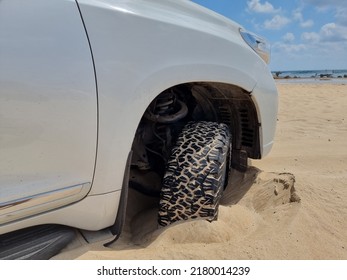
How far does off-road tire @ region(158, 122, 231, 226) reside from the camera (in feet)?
5.57

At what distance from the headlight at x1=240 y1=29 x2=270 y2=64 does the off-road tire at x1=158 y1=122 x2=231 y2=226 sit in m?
0.79

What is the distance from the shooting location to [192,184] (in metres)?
1.70

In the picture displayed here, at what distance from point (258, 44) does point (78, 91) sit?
4.63 feet

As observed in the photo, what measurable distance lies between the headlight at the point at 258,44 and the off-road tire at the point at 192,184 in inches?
31.1

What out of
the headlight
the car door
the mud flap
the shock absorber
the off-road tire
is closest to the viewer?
the car door

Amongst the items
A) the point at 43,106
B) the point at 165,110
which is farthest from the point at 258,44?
the point at 43,106

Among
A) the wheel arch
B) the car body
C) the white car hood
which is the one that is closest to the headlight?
the white car hood

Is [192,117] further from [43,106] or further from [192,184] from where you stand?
[43,106]

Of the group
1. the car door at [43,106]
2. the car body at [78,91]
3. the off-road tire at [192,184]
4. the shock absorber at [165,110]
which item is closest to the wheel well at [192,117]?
the shock absorber at [165,110]

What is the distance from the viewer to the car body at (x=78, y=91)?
1164 mm

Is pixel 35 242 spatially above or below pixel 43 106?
below

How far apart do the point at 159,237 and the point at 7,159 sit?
86 centimetres

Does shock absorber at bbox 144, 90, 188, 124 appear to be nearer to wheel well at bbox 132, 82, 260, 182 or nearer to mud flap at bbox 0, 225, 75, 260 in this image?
wheel well at bbox 132, 82, 260, 182

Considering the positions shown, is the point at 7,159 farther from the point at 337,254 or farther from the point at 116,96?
the point at 337,254
